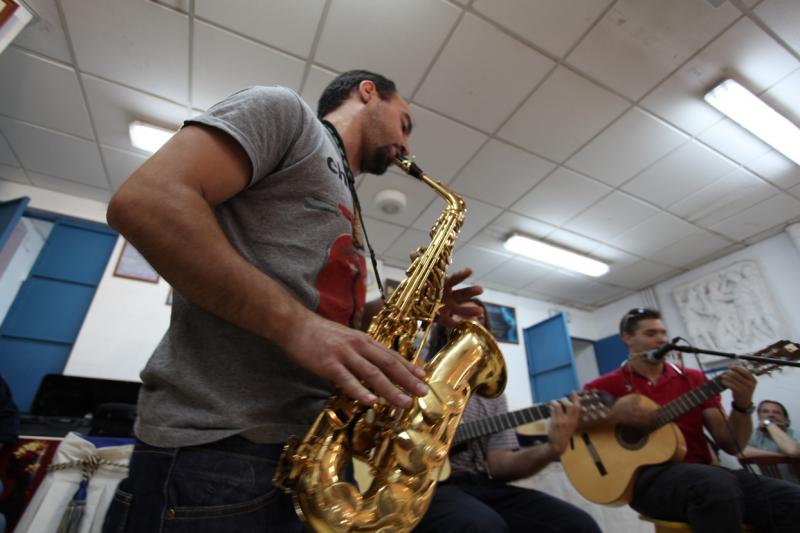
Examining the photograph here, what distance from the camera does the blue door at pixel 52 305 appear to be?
3.36 metres

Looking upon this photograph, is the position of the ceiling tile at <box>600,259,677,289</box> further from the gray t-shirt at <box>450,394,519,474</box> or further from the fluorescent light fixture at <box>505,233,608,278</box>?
the gray t-shirt at <box>450,394,519,474</box>

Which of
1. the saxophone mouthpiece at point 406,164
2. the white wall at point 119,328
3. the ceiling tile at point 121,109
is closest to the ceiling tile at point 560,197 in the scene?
the saxophone mouthpiece at point 406,164

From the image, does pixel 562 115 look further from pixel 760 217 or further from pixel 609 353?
pixel 609 353

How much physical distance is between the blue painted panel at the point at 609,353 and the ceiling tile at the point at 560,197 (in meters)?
3.13

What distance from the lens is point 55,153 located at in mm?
3457

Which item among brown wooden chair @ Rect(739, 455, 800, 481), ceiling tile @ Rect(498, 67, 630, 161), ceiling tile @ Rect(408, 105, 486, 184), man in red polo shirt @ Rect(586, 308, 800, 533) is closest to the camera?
man in red polo shirt @ Rect(586, 308, 800, 533)

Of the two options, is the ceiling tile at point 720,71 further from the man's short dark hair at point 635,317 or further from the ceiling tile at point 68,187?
the ceiling tile at point 68,187

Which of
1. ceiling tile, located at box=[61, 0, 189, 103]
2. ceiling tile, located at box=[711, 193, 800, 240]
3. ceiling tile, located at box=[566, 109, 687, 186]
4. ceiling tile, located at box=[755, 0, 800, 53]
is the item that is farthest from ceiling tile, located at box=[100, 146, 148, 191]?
ceiling tile, located at box=[711, 193, 800, 240]

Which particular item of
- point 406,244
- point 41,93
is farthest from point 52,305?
point 406,244

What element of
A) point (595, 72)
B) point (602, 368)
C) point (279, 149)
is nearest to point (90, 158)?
point (279, 149)

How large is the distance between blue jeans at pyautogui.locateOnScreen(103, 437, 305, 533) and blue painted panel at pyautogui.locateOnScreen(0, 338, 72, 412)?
4.07m

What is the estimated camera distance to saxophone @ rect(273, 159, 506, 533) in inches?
24.5

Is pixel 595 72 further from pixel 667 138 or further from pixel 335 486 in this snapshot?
Answer: pixel 335 486

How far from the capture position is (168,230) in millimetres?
514
